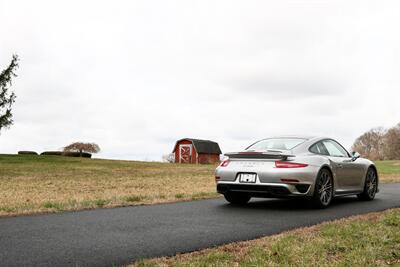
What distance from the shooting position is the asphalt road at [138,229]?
5.08 m

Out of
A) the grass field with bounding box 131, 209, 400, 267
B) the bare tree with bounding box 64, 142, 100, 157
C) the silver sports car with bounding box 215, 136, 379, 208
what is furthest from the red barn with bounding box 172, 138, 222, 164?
the grass field with bounding box 131, 209, 400, 267

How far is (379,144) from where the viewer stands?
82.5 m

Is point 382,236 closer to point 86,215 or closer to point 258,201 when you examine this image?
point 86,215

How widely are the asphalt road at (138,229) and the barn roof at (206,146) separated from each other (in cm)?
5895

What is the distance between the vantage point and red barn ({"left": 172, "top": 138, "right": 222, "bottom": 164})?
6875 cm

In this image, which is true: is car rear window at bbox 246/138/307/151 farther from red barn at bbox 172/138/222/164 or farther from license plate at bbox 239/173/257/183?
red barn at bbox 172/138/222/164

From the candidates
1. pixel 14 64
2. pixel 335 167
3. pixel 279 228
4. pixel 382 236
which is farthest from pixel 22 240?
pixel 14 64

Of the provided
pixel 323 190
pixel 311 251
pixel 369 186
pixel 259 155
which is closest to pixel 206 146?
pixel 369 186

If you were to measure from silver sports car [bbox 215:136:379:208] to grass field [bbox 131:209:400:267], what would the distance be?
8.27 ft

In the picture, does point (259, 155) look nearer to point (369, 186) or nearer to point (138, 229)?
point (138, 229)

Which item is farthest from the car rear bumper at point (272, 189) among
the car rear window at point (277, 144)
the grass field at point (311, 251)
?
the grass field at point (311, 251)

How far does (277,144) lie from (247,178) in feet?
3.65

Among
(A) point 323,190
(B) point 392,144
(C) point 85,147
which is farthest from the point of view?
(C) point 85,147

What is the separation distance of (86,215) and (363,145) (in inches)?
3173
